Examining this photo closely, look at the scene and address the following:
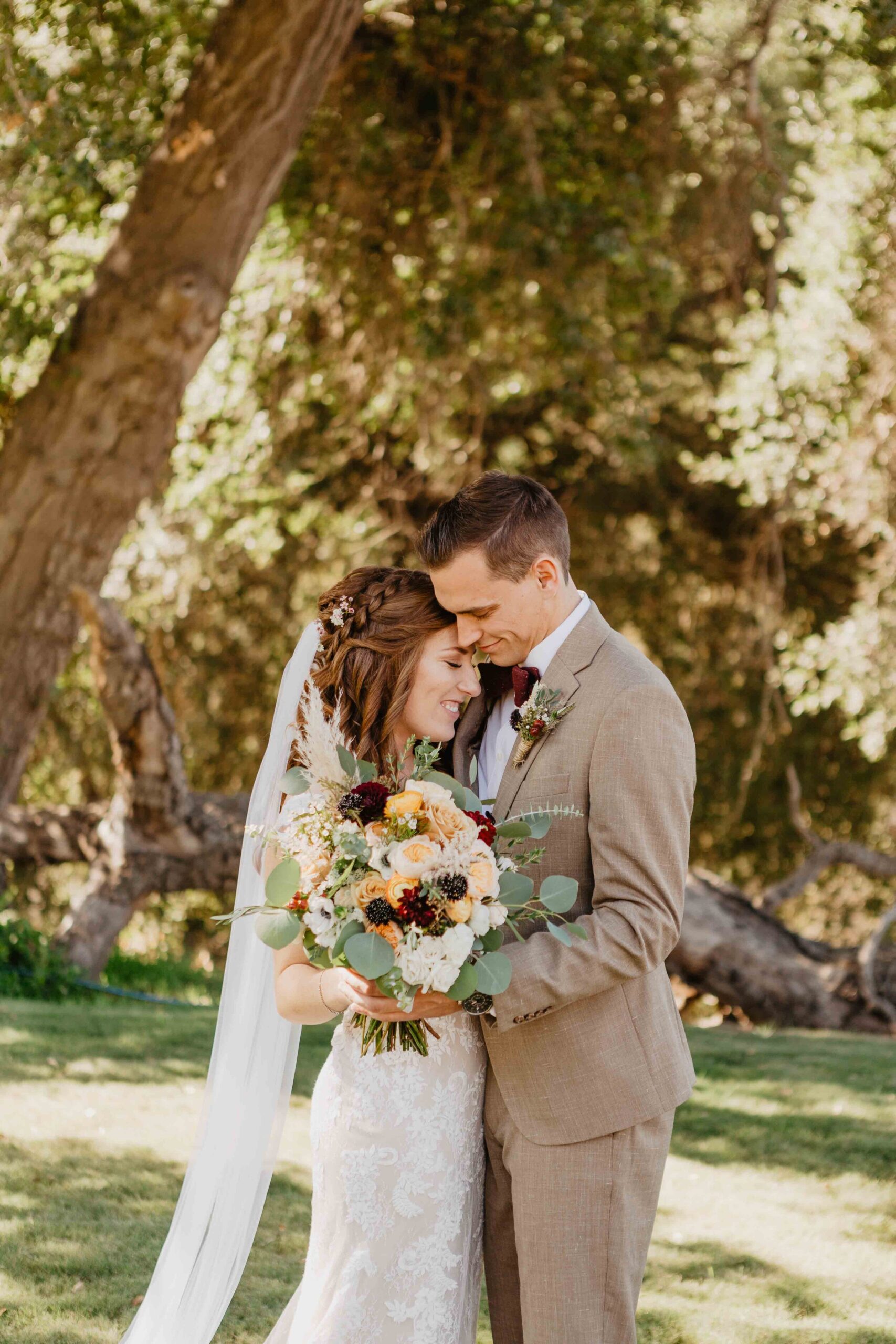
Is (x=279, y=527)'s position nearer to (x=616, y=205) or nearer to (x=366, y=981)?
(x=616, y=205)

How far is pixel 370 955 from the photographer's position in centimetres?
209

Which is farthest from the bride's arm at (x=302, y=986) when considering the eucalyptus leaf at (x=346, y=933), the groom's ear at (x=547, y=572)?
the groom's ear at (x=547, y=572)

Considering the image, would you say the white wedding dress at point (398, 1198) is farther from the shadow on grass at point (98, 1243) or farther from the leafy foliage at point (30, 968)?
the leafy foliage at point (30, 968)

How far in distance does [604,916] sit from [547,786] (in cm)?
30

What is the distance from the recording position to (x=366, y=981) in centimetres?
225

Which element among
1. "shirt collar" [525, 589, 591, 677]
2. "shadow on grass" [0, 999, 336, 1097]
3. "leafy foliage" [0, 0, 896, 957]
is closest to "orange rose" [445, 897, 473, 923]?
"shirt collar" [525, 589, 591, 677]

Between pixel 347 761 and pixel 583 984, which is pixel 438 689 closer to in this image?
pixel 347 761

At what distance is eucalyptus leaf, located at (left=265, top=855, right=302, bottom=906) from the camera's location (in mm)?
2244

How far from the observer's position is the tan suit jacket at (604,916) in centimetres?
229

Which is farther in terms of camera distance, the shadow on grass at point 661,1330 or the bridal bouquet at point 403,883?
the shadow on grass at point 661,1330

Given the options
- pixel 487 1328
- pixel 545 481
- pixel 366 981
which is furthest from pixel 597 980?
pixel 545 481

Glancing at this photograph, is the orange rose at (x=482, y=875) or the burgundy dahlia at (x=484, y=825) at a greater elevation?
the burgundy dahlia at (x=484, y=825)

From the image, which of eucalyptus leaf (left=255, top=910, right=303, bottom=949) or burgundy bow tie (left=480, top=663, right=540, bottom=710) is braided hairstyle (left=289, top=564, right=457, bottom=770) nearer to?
burgundy bow tie (left=480, top=663, right=540, bottom=710)

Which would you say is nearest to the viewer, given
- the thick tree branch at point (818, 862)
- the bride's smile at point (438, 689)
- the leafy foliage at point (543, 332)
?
the bride's smile at point (438, 689)
